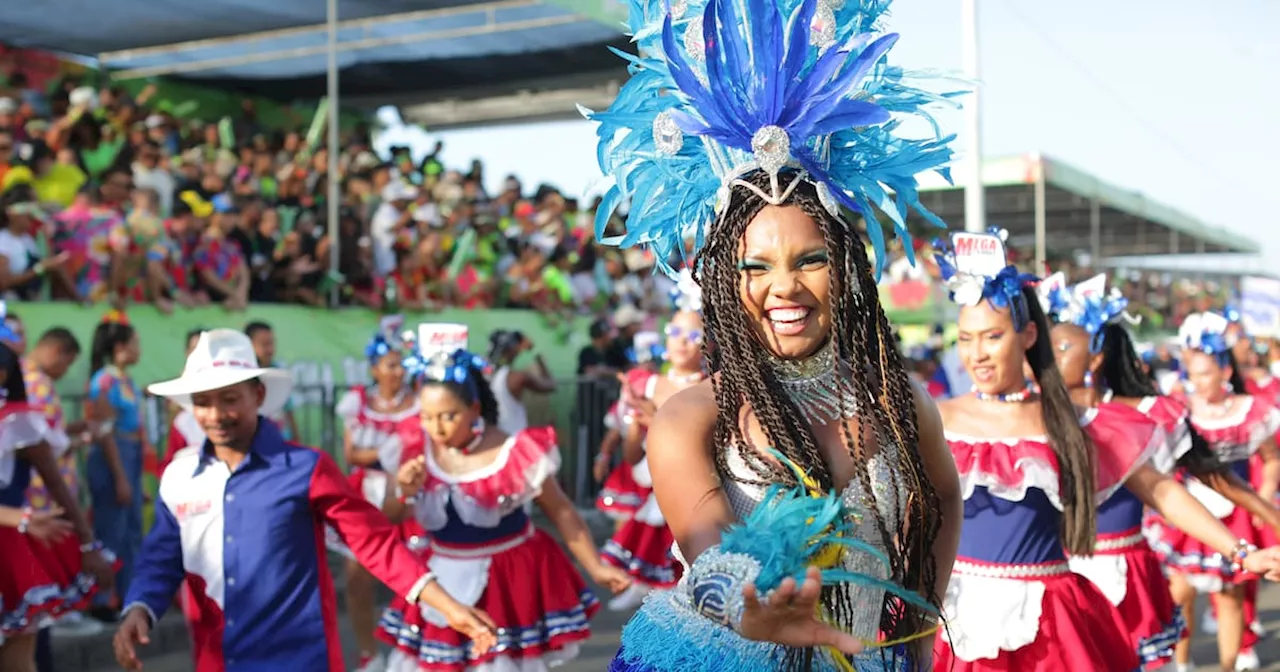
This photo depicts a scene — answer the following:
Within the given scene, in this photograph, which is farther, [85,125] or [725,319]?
[85,125]

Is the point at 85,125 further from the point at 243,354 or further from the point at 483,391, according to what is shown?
the point at 243,354

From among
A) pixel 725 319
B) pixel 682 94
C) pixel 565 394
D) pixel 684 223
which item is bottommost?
pixel 565 394

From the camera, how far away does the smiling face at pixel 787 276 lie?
2.75 metres

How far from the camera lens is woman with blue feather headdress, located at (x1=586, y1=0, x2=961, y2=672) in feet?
8.82

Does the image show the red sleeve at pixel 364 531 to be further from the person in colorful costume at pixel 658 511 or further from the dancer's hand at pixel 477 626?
the person in colorful costume at pixel 658 511

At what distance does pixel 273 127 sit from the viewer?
18047 millimetres

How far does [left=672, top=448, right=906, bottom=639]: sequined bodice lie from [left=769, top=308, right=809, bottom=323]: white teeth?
27 centimetres

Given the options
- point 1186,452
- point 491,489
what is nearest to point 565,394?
point 491,489

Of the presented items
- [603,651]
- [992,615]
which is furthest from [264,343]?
[992,615]

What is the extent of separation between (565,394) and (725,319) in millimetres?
11175

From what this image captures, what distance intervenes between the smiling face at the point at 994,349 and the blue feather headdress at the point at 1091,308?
70.8 inches

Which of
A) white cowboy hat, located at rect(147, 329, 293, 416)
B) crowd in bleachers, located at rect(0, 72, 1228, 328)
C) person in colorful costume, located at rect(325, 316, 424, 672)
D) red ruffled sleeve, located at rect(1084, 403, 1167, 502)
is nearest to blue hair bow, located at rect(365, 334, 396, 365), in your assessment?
person in colorful costume, located at rect(325, 316, 424, 672)

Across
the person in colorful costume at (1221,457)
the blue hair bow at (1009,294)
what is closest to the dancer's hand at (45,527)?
the blue hair bow at (1009,294)

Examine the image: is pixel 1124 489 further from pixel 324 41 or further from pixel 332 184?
pixel 324 41
